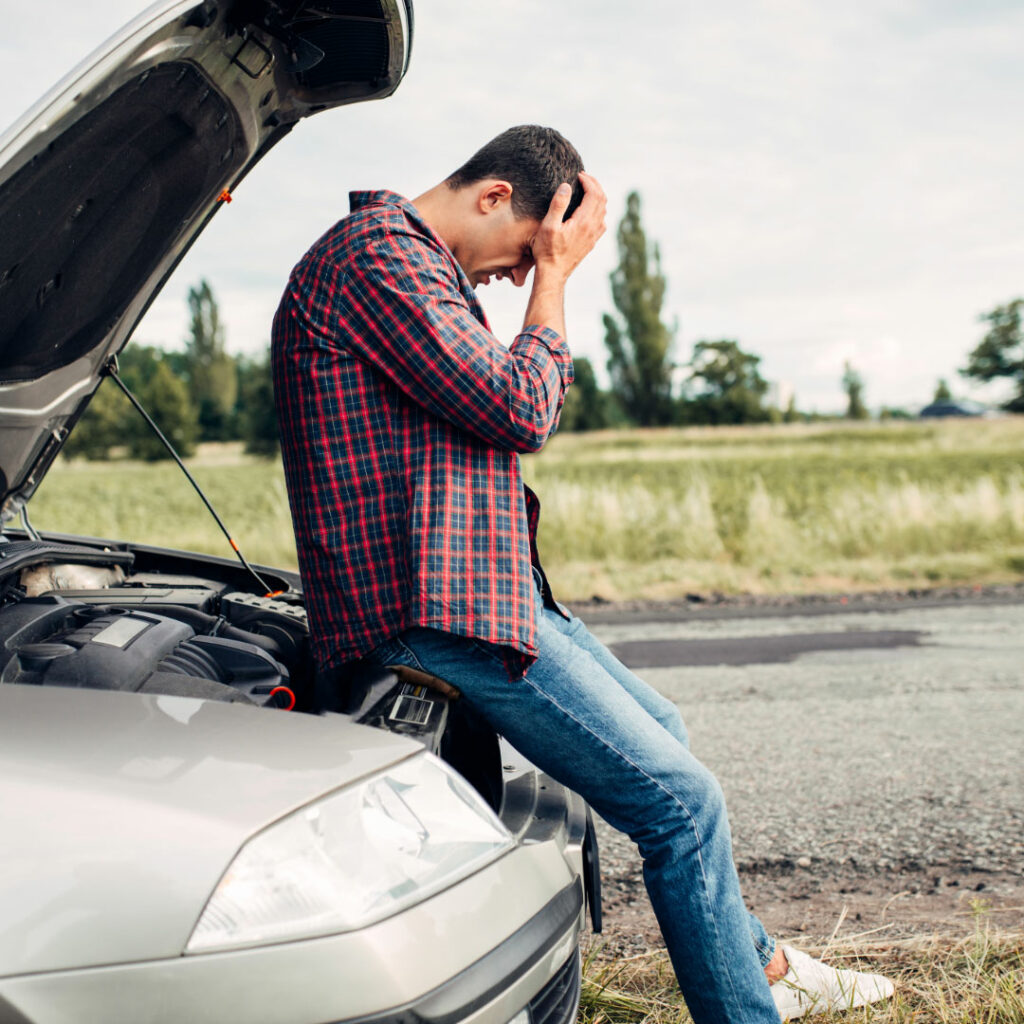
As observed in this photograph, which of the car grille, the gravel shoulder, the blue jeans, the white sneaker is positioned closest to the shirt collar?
the blue jeans

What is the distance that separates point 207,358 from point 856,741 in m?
74.7

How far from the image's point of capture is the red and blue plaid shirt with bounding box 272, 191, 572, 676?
5.47 feet

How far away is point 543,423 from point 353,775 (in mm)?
679

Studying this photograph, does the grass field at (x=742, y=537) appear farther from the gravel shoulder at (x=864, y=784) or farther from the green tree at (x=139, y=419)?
the green tree at (x=139, y=419)

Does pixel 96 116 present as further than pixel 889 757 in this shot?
No

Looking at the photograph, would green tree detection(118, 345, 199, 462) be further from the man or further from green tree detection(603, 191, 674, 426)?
the man

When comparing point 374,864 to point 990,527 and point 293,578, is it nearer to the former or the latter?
point 293,578

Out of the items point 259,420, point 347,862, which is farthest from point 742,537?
point 259,420

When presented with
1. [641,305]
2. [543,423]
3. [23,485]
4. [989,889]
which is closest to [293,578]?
[23,485]

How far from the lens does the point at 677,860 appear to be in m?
1.79

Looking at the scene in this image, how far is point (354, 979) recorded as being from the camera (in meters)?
1.21

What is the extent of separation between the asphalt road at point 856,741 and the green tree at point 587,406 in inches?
2432

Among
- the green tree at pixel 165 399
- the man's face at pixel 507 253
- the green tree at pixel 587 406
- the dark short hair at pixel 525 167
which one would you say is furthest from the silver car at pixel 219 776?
the green tree at pixel 587 406

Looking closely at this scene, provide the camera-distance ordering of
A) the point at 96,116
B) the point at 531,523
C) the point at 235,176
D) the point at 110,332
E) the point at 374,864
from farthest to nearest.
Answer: the point at 110,332, the point at 235,176, the point at 531,523, the point at 96,116, the point at 374,864
